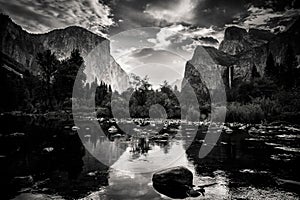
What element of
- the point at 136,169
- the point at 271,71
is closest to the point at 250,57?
the point at 271,71

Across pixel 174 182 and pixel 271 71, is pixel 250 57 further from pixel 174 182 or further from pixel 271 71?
pixel 174 182

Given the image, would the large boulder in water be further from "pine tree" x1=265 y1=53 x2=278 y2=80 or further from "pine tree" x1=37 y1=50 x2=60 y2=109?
"pine tree" x1=265 y1=53 x2=278 y2=80

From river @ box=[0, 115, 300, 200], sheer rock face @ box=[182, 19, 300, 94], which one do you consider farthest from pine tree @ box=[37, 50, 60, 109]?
sheer rock face @ box=[182, 19, 300, 94]

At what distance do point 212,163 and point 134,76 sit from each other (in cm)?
5720

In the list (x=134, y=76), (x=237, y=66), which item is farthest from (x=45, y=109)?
(x=237, y=66)

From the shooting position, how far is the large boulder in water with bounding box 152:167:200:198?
6.97 metres

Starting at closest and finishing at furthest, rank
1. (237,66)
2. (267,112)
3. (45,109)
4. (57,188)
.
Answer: (57,188)
(267,112)
(45,109)
(237,66)

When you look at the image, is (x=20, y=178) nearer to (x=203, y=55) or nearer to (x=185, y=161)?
(x=185, y=161)

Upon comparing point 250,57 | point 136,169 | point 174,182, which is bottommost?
point 136,169

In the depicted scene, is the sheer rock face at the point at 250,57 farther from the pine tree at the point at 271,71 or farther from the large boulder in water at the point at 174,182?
the large boulder in water at the point at 174,182

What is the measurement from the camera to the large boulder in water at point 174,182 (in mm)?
6969

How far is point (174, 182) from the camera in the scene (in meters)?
7.22

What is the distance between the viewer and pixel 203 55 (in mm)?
182000

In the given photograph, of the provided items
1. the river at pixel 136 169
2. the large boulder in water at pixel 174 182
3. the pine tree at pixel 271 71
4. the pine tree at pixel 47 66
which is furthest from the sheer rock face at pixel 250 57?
the large boulder in water at pixel 174 182
